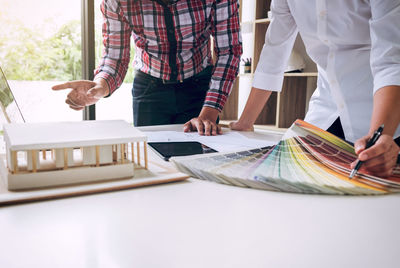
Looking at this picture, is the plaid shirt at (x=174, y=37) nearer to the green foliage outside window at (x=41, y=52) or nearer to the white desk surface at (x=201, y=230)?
the white desk surface at (x=201, y=230)

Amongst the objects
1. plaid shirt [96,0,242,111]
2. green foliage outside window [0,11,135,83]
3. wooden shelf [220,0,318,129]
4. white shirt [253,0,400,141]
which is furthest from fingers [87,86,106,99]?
green foliage outside window [0,11,135,83]

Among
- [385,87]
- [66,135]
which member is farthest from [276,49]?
[66,135]

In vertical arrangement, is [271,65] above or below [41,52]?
below

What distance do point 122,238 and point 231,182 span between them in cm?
24

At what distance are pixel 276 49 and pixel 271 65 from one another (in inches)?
2.2

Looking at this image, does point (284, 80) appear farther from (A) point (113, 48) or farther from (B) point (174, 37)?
(A) point (113, 48)

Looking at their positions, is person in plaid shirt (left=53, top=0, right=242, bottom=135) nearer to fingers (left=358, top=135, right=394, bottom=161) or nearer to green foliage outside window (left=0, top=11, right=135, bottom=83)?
fingers (left=358, top=135, right=394, bottom=161)

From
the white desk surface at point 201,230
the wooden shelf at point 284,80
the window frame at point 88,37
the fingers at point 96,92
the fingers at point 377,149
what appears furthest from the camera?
the window frame at point 88,37

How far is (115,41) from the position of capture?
1385 millimetres

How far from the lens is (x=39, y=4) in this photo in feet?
9.67

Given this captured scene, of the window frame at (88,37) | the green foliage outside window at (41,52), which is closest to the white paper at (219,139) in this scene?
the window frame at (88,37)

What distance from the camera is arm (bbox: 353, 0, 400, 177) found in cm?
58

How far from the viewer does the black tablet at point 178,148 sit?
733 mm

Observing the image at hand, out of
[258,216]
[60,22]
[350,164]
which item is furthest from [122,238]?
[60,22]
